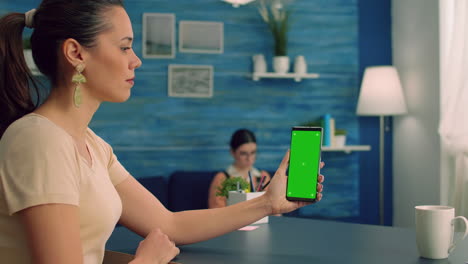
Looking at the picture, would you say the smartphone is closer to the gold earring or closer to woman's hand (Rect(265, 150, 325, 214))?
woman's hand (Rect(265, 150, 325, 214))

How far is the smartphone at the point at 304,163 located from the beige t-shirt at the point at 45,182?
525 mm

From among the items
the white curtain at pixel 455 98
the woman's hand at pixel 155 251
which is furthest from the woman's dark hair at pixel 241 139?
the woman's hand at pixel 155 251

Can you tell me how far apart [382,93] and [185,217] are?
2939 millimetres

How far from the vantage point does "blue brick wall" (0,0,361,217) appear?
4383 mm

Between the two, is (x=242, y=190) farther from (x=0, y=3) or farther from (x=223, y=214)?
(x=0, y=3)

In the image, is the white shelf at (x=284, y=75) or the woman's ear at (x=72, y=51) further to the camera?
the white shelf at (x=284, y=75)

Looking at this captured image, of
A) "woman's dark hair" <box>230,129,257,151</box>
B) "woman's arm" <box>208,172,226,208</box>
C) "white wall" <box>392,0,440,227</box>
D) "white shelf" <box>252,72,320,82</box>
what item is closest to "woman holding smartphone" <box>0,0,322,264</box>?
"woman's arm" <box>208,172,226,208</box>

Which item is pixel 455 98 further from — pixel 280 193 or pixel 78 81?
pixel 78 81

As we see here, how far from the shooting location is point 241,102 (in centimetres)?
455

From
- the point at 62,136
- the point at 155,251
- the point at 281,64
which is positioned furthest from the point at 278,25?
the point at 62,136

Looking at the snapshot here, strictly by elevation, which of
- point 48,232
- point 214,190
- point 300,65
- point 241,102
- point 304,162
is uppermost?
point 300,65

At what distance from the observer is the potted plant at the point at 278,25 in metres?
4.45

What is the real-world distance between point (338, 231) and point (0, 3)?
3307 mm

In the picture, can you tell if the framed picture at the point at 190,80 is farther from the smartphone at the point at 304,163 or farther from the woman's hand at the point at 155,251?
the woman's hand at the point at 155,251
